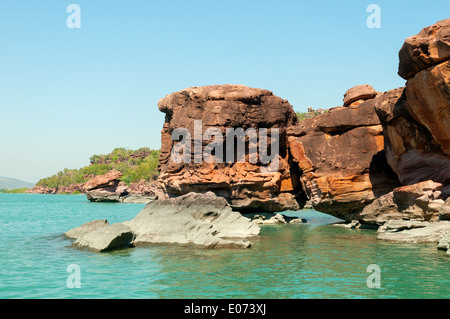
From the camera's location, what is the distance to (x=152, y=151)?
5207 inches

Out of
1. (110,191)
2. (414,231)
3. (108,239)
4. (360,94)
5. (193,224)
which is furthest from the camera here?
(110,191)

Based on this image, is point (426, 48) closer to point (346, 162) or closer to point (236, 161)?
point (346, 162)

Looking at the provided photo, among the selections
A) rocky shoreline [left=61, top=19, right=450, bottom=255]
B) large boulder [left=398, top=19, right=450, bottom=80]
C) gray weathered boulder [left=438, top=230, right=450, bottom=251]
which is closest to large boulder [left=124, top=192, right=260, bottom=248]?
rocky shoreline [left=61, top=19, right=450, bottom=255]

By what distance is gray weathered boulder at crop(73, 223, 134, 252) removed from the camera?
18.0 meters

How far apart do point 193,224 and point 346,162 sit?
10.5 m

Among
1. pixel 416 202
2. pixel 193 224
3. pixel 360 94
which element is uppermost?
pixel 360 94

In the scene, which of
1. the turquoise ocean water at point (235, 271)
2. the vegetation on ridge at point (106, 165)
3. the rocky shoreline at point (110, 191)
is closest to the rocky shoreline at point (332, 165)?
the turquoise ocean water at point (235, 271)

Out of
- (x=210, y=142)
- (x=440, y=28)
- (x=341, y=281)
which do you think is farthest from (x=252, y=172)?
(x=341, y=281)

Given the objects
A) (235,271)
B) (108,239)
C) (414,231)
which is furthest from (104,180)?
(235,271)

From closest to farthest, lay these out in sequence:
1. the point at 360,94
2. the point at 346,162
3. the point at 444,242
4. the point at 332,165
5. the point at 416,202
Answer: the point at 444,242, the point at 416,202, the point at 346,162, the point at 332,165, the point at 360,94

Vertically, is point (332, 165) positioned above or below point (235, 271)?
above

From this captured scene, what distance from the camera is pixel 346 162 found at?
86.0 ft

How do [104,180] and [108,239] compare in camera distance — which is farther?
[104,180]

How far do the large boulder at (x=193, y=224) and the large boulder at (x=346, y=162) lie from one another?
6.50 metres
